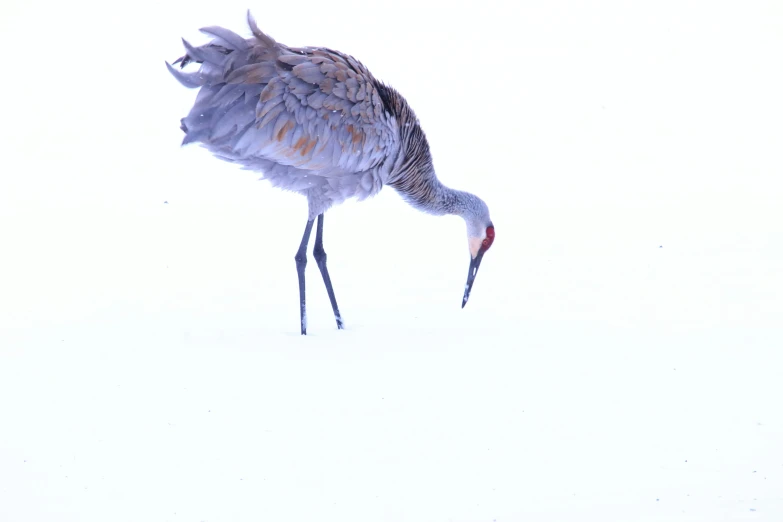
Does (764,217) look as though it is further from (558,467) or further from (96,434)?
(96,434)

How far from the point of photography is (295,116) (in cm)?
397

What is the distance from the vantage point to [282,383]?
361cm

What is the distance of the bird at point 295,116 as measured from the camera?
3920mm

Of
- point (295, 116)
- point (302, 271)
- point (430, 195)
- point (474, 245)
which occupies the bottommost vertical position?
point (302, 271)

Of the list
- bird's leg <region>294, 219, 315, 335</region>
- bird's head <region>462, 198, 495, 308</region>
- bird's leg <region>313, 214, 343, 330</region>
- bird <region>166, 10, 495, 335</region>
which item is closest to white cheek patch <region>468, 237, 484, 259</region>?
bird's head <region>462, 198, 495, 308</region>

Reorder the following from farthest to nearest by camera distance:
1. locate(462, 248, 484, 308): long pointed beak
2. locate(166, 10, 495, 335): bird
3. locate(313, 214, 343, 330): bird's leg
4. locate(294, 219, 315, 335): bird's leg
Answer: locate(462, 248, 484, 308): long pointed beak < locate(313, 214, 343, 330): bird's leg < locate(294, 219, 315, 335): bird's leg < locate(166, 10, 495, 335): bird

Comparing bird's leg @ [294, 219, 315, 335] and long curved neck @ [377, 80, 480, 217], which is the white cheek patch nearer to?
long curved neck @ [377, 80, 480, 217]

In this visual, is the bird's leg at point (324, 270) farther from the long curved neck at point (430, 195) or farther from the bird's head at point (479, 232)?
the bird's head at point (479, 232)

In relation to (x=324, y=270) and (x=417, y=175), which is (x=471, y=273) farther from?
(x=324, y=270)

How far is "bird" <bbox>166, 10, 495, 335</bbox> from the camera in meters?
3.92

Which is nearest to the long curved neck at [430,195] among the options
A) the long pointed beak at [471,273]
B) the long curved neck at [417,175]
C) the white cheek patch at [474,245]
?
the long curved neck at [417,175]

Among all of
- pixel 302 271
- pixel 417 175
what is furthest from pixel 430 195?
pixel 302 271

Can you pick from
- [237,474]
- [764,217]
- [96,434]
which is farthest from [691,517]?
[764,217]

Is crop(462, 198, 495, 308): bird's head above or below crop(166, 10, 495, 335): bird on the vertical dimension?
below
